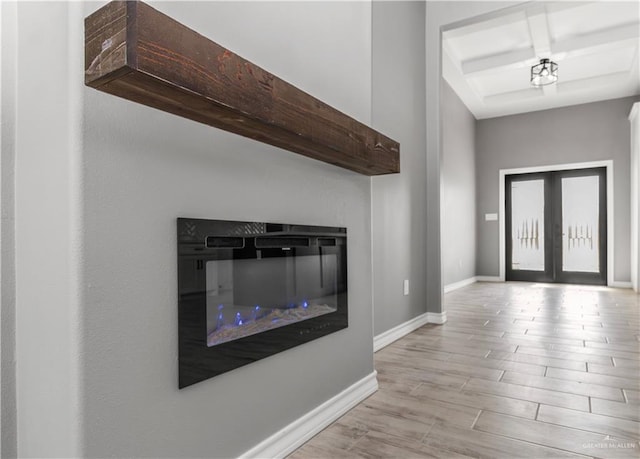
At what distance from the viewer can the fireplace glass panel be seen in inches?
44.1

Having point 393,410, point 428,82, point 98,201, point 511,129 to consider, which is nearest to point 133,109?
point 98,201

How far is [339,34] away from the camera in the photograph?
1680mm

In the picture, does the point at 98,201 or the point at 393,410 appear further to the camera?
the point at 393,410

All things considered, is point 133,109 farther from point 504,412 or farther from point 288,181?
point 504,412

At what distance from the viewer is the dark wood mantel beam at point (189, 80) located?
715mm

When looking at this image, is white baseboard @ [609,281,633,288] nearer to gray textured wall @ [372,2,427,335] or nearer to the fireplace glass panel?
gray textured wall @ [372,2,427,335]

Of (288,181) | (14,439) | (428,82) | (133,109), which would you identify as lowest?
(14,439)

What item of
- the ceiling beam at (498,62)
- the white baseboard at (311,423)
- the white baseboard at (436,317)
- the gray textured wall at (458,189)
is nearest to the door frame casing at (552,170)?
the gray textured wall at (458,189)

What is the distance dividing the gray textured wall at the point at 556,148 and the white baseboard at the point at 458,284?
1.29 ft

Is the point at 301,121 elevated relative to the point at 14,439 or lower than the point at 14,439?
elevated

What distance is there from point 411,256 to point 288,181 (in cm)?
208

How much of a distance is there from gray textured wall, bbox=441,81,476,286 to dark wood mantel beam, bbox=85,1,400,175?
13.8 ft

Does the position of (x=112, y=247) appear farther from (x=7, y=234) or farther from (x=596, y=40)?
(x=596, y=40)

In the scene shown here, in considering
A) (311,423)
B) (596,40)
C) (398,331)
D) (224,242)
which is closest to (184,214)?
(224,242)
